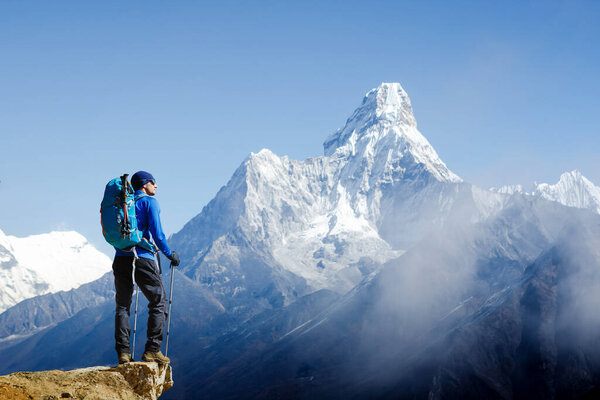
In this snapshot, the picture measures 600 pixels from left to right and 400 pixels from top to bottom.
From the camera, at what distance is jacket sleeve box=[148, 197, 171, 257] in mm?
15625

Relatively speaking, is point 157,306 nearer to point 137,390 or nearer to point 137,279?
point 137,279

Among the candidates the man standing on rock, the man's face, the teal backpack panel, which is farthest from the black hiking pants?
the man's face

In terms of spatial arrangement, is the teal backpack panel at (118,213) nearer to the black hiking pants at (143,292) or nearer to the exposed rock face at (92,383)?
the black hiking pants at (143,292)

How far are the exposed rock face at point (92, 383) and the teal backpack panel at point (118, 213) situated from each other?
3.04 m

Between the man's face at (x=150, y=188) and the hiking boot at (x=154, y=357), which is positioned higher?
the man's face at (x=150, y=188)

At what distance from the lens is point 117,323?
1579cm

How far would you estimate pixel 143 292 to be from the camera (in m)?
15.9

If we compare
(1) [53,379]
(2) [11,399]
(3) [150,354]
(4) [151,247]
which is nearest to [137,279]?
(4) [151,247]

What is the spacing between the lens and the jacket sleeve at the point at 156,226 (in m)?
15.6

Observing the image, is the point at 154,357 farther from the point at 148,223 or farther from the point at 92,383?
the point at 148,223

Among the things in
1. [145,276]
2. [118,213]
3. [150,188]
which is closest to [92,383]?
[145,276]

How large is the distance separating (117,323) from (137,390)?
1.88 metres

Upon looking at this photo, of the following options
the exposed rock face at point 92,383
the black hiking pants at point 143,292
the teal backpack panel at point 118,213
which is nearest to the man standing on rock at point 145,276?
the black hiking pants at point 143,292

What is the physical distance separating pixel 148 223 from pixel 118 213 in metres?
0.94
